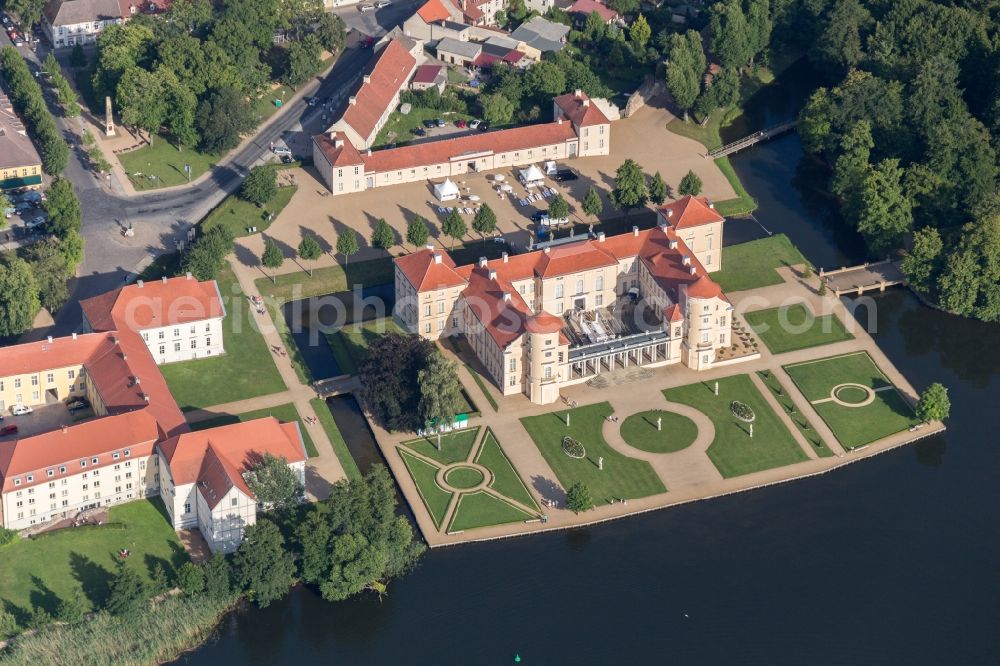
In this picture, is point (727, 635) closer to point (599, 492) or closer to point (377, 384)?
point (599, 492)

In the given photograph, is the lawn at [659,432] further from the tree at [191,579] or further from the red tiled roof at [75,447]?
the red tiled roof at [75,447]

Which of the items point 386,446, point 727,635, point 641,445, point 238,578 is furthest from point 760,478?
point 238,578

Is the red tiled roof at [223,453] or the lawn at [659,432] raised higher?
the red tiled roof at [223,453]

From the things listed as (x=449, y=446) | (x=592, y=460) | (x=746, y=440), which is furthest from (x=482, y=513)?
(x=746, y=440)

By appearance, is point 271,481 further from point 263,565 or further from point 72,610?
point 72,610

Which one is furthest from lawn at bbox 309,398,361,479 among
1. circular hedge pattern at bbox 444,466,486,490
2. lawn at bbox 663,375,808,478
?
lawn at bbox 663,375,808,478

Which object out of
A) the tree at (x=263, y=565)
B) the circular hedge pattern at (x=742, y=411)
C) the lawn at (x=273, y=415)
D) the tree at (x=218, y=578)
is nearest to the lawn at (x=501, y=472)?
the lawn at (x=273, y=415)
